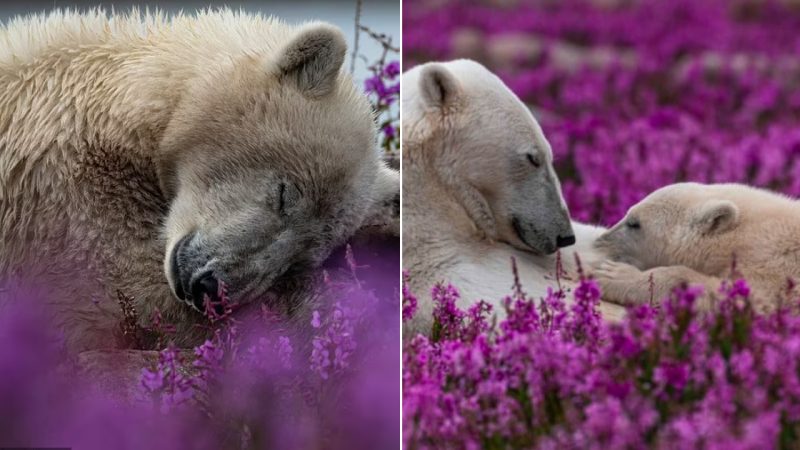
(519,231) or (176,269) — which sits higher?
(176,269)

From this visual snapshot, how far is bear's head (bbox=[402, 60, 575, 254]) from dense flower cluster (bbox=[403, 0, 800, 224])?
52.9 inches

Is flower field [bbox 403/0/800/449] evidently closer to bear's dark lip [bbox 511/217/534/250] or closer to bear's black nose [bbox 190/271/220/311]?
bear's dark lip [bbox 511/217/534/250]

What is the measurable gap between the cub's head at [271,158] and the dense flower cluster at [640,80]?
2.29 meters

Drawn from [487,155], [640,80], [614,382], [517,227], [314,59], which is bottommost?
[640,80]

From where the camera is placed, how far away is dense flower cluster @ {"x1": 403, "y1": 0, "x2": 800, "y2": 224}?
277 inches

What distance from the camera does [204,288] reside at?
3629mm

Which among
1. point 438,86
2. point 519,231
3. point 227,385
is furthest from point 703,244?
point 227,385

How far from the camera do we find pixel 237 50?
13.3 feet

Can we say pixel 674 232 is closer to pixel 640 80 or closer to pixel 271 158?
pixel 271 158

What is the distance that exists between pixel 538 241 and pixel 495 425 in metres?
1.66

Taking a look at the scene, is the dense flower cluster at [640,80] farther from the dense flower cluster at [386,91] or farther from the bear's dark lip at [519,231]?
the bear's dark lip at [519,231]

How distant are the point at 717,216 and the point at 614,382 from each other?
169cm

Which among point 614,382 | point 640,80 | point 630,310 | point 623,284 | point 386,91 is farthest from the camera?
point 640,80

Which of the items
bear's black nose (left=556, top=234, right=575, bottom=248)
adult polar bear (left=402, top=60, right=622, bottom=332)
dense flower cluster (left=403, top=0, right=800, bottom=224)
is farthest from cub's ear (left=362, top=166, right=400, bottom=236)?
dense flower cluster (left=403, top=0, right=800, bottom=224)
